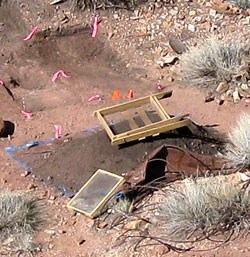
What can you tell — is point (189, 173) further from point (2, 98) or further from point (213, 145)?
point (2, 98)

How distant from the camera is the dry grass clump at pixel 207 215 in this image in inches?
284

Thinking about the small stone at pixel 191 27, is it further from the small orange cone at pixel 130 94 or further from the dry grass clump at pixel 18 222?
the dry grass clump at pixel 18 222

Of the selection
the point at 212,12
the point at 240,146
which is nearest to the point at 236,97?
the point at 240,146

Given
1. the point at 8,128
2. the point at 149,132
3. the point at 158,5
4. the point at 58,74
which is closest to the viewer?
the point at 149,132

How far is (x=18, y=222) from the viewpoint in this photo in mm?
7625

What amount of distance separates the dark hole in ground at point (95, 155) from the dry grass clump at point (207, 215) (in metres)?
1.03

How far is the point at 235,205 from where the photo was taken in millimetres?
7242

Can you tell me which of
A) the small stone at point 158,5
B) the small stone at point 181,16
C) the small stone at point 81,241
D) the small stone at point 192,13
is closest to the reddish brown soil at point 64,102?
the small stone at point 81,241

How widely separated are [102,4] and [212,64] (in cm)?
213

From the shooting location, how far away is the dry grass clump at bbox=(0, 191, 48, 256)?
24.4 feet

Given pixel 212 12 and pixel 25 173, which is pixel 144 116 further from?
pixel 212 12

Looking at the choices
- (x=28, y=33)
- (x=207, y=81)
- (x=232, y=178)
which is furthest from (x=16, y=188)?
(x=28, y=33)

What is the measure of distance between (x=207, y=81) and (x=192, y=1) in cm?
195

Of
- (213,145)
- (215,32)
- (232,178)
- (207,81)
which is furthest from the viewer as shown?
(215,32)
